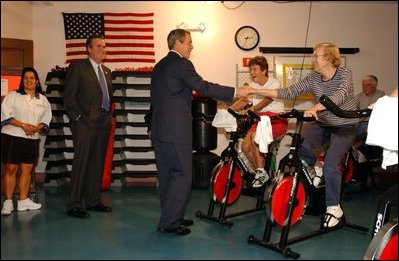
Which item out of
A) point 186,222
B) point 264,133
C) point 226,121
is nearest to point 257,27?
point 226,121

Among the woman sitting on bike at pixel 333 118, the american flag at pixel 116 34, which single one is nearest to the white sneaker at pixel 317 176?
the woman sitting on bike at pixel 333 118

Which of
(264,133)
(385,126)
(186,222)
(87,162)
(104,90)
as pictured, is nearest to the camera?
(385,126)

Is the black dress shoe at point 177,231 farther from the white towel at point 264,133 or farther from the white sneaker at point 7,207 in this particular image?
the white sneaker at point 7,207

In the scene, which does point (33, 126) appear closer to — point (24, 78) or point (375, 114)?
point (24, 78)

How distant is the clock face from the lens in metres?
7.15

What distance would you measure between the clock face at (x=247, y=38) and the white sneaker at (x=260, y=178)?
296 cm

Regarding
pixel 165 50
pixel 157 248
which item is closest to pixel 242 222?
pixel 157 248

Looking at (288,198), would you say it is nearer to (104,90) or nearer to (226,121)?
(226,121)

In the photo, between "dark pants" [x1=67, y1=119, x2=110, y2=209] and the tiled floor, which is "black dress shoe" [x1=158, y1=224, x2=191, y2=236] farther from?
"dark pants" [x1=67, y1=119, x2=110, y2=209]

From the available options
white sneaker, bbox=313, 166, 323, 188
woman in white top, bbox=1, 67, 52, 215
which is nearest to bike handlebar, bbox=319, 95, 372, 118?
white sneaker, bbox=313, 166, 323, 188

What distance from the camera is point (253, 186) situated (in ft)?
16.0

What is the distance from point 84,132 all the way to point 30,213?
40.8 inches

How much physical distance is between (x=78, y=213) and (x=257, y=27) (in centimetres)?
440

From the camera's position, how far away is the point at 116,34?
705 cm
